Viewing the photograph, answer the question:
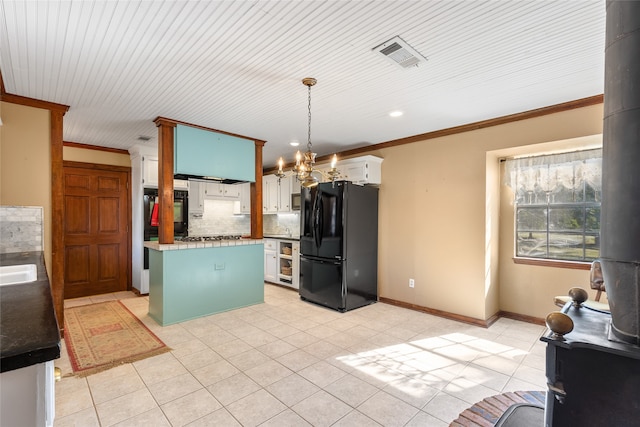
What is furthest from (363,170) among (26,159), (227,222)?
(26,159)

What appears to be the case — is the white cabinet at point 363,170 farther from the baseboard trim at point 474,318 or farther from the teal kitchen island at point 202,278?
the baseboard trim at point 474,318

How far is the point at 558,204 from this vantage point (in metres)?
3.60

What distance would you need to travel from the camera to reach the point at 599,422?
1197 mm

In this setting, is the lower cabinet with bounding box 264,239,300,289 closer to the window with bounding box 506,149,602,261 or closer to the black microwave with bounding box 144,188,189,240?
the black microwave with bounding box 144,188,189,240

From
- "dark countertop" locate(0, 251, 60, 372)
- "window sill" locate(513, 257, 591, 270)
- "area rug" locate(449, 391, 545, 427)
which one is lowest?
"area rug" locate(449, 391, 545, 427)

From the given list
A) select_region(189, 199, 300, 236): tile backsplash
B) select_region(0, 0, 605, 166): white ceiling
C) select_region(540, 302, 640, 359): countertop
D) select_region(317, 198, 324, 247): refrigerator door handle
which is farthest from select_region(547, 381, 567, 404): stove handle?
select_region(189, 199, 300, 236): tile backsplash

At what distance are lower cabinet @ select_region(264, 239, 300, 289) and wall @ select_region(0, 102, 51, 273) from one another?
3.22 meters

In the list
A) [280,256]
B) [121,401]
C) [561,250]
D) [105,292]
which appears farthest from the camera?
[280,256]

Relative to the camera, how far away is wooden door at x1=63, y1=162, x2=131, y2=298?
4.78 m

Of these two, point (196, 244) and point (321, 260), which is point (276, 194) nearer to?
point (321, 260)

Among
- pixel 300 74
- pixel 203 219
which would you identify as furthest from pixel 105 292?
pixel 300 74

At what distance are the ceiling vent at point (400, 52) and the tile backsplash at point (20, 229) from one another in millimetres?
3556

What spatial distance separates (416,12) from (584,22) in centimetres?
102

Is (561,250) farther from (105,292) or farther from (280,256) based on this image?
(105,292)
